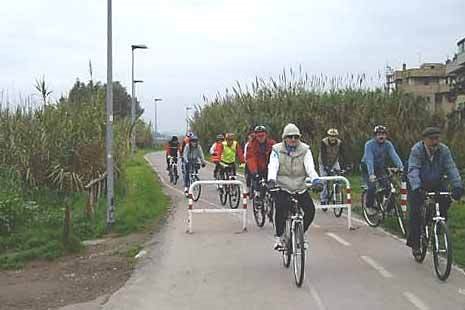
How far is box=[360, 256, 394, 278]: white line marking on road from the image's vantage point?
871 cm

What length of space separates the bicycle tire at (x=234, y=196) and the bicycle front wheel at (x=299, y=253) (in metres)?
7.72

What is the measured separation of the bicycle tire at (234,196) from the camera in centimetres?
1600

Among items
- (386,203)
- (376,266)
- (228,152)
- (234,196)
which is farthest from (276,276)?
(228,152)

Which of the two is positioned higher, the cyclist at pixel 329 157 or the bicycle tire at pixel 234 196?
the cyclist at pixel 329 157

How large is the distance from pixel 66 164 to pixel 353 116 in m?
14.1

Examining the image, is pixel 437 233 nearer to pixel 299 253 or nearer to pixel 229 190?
pixel 299 253

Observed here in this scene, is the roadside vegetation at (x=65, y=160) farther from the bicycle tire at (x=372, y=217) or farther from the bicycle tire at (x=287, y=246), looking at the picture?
the bicycle tire at (x=287, y=246)

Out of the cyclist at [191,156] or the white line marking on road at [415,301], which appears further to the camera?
the cyclist at [191,156]

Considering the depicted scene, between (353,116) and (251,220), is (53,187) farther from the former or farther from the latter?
(353,116)

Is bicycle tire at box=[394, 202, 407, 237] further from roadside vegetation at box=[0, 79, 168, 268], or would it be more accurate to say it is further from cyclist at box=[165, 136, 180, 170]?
cyclist at box=[165, 136, 180, 170]

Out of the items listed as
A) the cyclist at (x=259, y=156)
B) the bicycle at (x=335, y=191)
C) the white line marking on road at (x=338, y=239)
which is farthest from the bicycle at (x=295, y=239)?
the bicycle at (x=335, y=191)

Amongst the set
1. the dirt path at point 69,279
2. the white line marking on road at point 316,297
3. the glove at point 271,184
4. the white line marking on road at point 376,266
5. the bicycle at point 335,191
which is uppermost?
the glove at point 271,184

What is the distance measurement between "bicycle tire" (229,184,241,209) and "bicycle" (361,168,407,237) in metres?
3.75

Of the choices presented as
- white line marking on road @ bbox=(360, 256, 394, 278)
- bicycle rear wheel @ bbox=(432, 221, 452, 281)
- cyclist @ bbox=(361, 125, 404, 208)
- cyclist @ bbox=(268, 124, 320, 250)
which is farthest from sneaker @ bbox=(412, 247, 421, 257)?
cyclist @ bbox=(361, 125, 404, 208)
